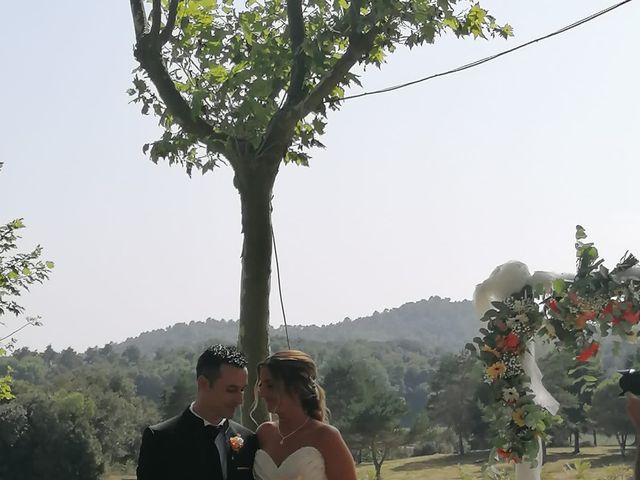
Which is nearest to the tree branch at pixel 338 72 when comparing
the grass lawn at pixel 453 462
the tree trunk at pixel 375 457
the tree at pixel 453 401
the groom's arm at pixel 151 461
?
the groom's arm at pixel 151 461

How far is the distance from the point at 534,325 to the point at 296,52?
2468 millimetres

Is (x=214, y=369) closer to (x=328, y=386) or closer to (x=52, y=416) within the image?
(x=52, y=416)

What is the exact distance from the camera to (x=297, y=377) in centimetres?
420

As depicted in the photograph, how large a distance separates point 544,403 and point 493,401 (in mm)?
344

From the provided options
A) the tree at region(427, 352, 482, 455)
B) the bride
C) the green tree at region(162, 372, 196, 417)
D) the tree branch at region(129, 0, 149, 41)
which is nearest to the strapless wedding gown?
the bride

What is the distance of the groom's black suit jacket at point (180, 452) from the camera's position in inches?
160

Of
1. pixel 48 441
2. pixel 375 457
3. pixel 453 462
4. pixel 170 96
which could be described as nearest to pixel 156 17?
pixel 170 96

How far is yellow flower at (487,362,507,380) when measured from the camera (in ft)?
21.6

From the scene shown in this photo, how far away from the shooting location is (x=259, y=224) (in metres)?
6.72

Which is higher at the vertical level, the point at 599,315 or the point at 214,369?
the point at 599,315

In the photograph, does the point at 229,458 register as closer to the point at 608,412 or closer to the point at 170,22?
the point at 170,22

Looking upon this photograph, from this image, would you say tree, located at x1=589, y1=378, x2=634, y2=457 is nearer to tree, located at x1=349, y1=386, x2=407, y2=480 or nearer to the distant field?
the distant field

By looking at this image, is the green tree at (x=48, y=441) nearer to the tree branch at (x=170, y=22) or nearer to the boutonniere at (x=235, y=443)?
the tree branch at (x=170, y=22)

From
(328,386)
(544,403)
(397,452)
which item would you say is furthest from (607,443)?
(544,403)
